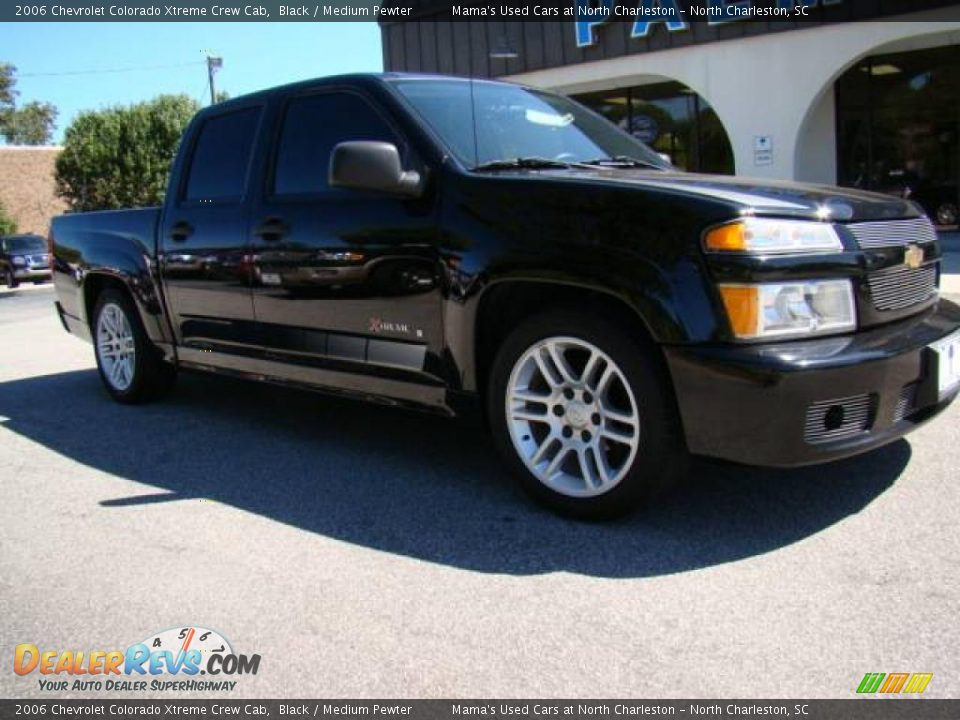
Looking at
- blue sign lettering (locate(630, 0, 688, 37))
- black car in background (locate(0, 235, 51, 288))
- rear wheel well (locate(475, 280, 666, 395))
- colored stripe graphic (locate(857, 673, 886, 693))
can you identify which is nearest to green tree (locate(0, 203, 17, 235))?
black car in background (locate(0, 235, 51, 288))

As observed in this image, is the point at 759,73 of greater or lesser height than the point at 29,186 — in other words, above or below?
above

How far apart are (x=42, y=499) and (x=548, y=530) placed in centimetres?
241

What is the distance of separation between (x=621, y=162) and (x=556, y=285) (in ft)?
3.63

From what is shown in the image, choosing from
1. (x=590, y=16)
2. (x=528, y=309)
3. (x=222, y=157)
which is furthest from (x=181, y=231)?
(x=590, y=16)

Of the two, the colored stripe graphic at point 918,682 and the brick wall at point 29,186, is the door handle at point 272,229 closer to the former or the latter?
the colored stripe graphic at point 918,682

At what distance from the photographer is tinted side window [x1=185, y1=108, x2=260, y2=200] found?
4836mm

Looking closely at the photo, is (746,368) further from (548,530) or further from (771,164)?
(771,164)

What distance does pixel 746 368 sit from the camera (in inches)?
115

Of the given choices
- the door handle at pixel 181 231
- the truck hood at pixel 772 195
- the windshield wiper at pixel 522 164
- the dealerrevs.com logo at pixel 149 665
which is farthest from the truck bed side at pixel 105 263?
the dealerrevs.com logo at pixel 149 665

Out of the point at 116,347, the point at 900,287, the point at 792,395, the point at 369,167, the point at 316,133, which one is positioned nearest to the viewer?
the point at 792,395

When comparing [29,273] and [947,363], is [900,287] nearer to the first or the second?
[947,363]

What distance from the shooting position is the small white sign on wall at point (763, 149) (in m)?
14.9

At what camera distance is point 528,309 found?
3.62 m

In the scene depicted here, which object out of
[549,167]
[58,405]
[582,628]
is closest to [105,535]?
[582,628]
